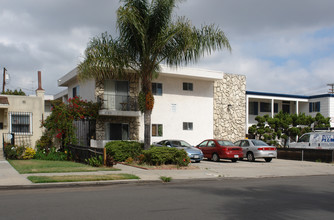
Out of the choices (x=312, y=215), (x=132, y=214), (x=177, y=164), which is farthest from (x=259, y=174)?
(x=132, y=214)

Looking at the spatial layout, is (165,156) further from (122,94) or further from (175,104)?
(175,104)

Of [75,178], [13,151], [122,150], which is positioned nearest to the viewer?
[75,178]

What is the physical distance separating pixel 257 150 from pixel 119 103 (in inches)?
388

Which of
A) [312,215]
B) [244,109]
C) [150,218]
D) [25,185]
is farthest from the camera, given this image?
[244,109]

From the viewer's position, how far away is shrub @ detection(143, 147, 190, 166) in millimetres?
16984

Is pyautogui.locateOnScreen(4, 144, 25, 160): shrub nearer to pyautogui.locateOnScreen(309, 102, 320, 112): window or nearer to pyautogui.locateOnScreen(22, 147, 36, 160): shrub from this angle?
pyautogui.locateOnScreen(22, 147, 36, 160): shrub

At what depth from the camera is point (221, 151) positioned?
834 inches

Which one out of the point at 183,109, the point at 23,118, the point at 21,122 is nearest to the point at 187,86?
the point at 183,109

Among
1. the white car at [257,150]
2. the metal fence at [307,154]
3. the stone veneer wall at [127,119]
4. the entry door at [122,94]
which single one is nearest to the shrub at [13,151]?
the stone veneer wall at [127,119]

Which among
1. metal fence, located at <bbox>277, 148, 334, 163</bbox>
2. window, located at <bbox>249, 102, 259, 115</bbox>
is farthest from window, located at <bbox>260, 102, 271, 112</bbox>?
metal fence, located at <bbox>277, 148, 334, 163</bbox>

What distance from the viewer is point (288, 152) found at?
25.6 meters

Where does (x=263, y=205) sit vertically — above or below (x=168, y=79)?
below

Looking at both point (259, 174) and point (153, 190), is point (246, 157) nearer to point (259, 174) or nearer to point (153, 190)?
point (259, 174)

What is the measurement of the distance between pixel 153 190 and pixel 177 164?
6580mm
